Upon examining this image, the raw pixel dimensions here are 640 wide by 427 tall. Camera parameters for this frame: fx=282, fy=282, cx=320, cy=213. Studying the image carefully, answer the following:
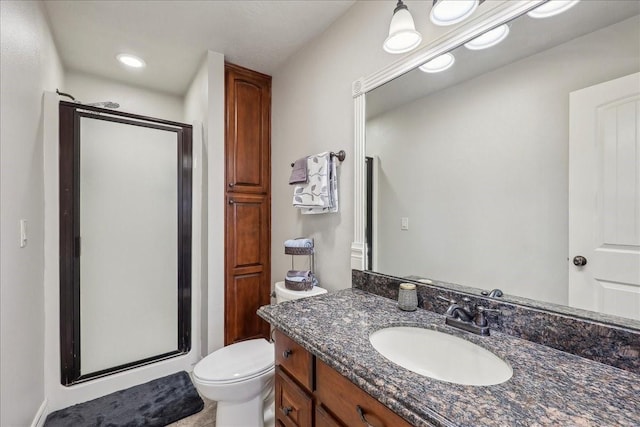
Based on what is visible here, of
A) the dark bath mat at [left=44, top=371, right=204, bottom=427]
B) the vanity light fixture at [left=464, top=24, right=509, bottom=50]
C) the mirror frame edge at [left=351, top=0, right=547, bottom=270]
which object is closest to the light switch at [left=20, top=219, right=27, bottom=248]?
the dark bath mat at [left=44, top=371, right=204, bottom=427]

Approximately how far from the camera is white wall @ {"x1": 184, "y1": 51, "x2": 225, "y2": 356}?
209 centimetres

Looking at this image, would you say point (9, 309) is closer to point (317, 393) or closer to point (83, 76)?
point (317, 393)

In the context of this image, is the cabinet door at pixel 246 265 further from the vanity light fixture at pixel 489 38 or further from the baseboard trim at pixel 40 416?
the vanity light fixture at pixel 489 38

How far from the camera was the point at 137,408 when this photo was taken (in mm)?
1712

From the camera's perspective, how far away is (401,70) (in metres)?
1.32

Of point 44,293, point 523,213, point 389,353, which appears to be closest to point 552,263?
point 523,213

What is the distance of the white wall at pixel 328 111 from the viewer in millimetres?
1479

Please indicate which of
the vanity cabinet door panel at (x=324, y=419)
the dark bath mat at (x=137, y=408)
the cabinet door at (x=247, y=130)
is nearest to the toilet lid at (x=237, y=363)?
the dark bath mat at (x=137, y=408)

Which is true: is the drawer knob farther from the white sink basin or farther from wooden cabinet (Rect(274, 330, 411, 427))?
the white sink basin

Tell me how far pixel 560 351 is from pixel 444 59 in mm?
1115

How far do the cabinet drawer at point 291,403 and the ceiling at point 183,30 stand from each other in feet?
6.23

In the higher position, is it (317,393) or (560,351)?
(560,351)

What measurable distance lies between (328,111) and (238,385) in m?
1.61

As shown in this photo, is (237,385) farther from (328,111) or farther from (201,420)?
(328,111)
